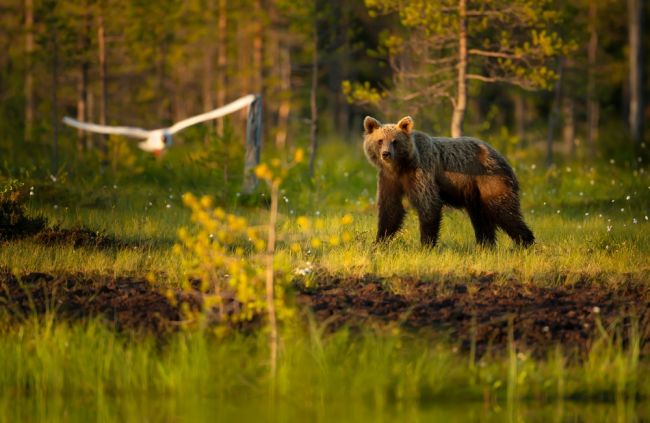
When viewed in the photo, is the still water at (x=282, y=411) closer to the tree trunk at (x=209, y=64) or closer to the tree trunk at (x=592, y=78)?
the tree trunk at (x=592, y=78)

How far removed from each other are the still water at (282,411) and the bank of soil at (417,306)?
2.24 ft

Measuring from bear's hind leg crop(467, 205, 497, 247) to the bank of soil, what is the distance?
2.21m

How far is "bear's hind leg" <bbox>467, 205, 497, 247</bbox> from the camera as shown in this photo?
11391mm

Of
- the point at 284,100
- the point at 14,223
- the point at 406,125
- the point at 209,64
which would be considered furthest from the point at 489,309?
the point at 209,64

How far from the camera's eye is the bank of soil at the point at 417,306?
7320mm

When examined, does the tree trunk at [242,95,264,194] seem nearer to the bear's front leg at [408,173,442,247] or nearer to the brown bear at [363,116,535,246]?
the brown bear at [363,116,535,246]

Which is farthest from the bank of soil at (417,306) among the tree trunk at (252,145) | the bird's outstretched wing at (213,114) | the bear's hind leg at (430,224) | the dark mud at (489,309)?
the tree trunk at (252,145)

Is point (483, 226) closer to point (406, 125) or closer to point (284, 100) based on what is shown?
point (406, 125)

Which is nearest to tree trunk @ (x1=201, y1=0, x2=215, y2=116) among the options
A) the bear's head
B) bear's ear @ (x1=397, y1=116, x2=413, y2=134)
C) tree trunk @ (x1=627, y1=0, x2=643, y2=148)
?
tree trunk @ (x1=627, y1=0, x2=643, y2=148)

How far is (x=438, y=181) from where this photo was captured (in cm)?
1127

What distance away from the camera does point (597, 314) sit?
7.80 m

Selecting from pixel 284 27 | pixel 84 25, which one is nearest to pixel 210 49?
pixel 284 27

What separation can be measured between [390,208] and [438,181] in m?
0.64

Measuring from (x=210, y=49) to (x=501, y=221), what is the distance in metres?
28.7
